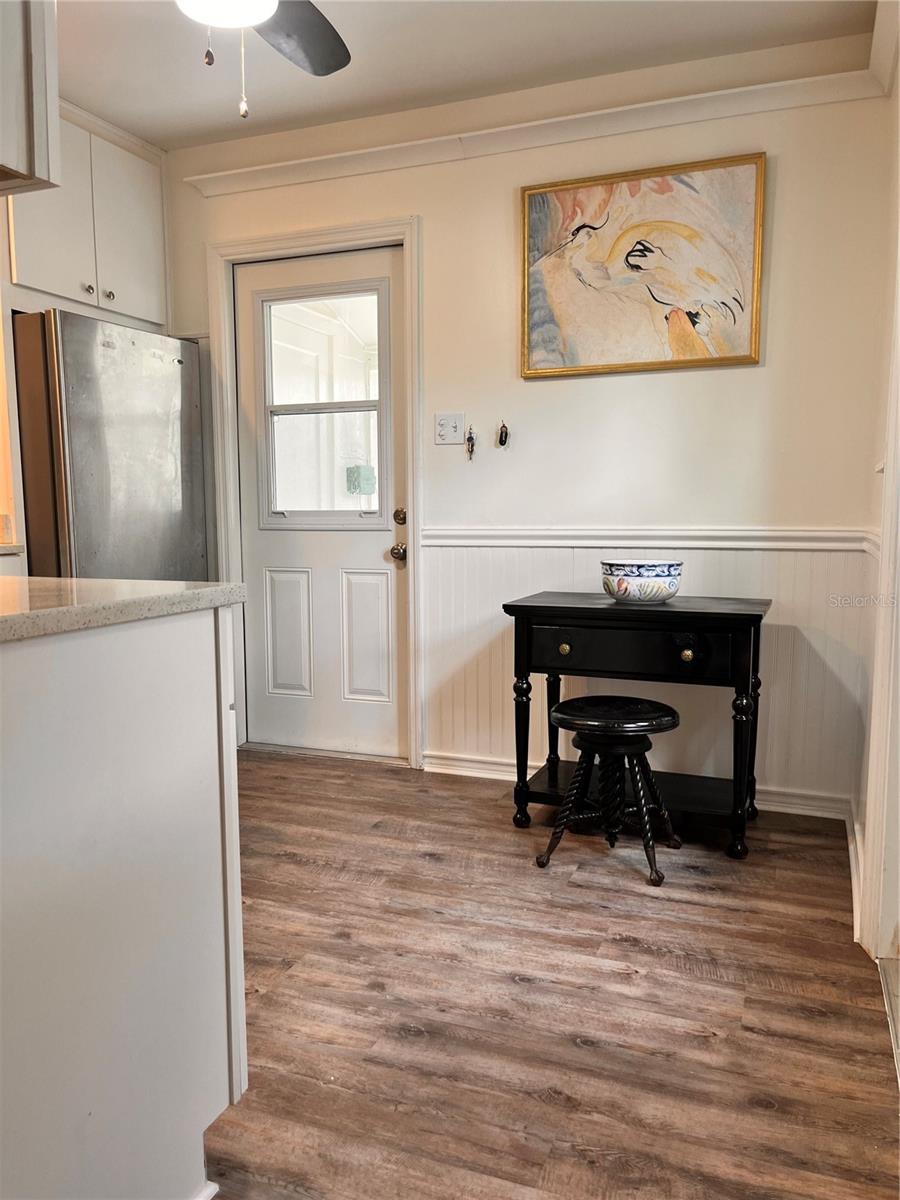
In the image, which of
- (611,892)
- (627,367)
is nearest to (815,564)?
(627,367)

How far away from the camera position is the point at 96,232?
3.21 metres

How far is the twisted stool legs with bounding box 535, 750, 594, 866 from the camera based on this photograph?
2396 mm

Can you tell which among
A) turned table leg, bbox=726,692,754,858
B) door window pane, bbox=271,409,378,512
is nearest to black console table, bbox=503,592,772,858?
turned table leg, bbox=726,692,754,858

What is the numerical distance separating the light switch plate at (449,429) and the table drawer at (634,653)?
0.89 m

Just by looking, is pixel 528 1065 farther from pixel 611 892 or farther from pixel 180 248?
pixel 180 248

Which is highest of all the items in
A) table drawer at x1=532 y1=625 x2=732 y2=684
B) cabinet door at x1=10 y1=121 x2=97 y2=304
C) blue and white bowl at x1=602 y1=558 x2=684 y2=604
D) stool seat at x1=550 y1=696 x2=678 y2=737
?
cabinet door at x1=10 y1=121 x2=97 y2=304

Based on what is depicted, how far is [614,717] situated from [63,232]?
2586 millimetres

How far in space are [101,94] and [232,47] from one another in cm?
65

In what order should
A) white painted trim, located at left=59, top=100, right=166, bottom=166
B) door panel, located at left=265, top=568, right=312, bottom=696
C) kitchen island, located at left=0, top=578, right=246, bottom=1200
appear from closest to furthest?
1. kitchen island, located at left=0, top=578, right=246, bottom=1200
2. white painted trim, located at left=59, top=100, right=166, bottom=166
3. door panel, located at left=265, top=568, right=312, bottom=696

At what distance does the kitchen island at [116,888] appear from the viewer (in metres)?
0.92

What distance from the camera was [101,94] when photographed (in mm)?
3021

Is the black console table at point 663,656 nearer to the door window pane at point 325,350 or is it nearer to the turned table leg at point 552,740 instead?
the turned table leg at point 552,740

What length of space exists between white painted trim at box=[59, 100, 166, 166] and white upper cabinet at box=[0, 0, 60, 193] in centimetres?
221

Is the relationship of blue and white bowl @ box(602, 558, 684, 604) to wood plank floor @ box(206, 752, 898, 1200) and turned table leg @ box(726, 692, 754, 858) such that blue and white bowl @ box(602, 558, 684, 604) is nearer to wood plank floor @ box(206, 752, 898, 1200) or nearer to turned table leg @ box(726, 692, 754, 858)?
turned table leg @ box(726, 692, 754, 858)
